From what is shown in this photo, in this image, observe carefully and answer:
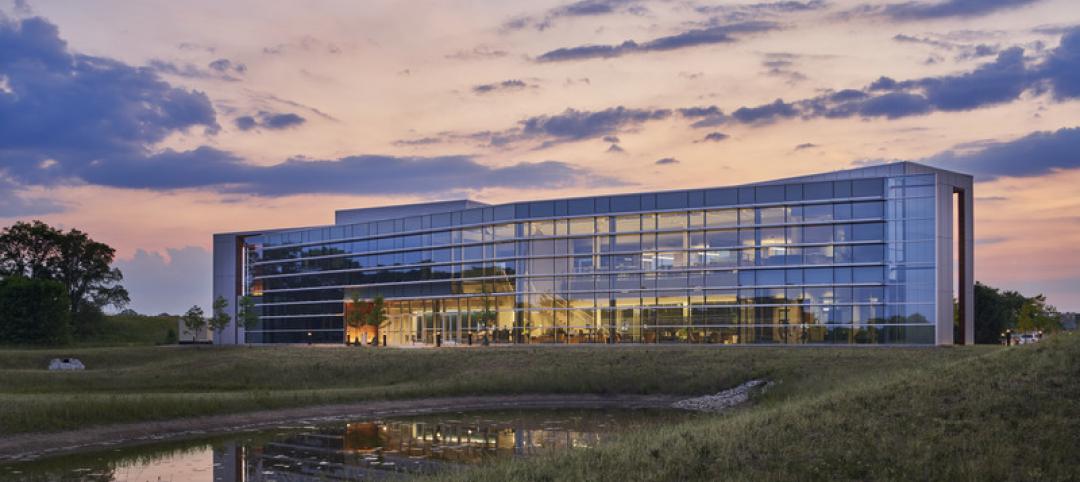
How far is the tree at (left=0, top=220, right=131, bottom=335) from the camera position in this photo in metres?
112

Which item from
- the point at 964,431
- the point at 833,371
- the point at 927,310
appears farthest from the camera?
the point at 927,310

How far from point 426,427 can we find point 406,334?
6275 cm

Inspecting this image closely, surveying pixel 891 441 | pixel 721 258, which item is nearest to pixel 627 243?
pixel 721 258

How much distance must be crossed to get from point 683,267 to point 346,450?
173ft

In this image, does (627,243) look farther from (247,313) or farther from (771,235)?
(247,313)

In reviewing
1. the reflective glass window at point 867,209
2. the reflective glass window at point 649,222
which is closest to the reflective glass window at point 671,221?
the reflective glass window at point 649,222

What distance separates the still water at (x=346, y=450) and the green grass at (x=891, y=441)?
497cm

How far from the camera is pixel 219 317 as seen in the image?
10912 centimetres

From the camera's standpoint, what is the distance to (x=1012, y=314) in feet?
362

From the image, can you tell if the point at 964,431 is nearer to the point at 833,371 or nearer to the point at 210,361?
the point at 833,371

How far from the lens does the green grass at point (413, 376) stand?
3962 cm

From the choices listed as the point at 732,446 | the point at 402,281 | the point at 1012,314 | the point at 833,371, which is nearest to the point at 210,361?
the point at 402,281

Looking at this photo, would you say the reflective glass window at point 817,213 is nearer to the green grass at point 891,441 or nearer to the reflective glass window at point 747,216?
the reflective glass window at point 747,216

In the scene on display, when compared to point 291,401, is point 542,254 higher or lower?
higher
